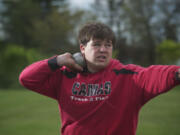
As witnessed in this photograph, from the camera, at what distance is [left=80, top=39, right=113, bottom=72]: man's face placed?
8.11ft

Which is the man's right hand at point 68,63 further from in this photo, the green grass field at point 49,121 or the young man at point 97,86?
the green grass field at point 49,121

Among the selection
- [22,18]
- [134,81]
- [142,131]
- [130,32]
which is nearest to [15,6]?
[22,18]

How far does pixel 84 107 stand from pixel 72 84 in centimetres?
30

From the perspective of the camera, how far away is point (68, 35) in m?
34.7

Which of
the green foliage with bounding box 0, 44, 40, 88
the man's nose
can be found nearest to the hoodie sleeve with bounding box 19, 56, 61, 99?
the man's nose

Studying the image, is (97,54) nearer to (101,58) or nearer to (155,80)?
(101,58)

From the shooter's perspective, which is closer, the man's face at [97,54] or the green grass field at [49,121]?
the man's face at [97,54]

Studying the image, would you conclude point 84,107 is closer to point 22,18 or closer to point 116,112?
point 116,112

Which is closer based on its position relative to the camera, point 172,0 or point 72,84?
point 72,84

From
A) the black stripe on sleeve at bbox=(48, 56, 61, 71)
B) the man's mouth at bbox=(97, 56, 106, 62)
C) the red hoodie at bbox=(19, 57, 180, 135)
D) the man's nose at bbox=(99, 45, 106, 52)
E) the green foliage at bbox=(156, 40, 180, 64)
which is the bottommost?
Answer: the green foliage at bbox=(156, 40, 180, 64)

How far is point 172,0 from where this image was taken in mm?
29047

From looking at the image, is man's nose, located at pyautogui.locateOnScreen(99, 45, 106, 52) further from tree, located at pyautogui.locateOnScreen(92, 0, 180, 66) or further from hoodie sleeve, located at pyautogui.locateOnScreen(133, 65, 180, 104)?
tree, located at pyautogui.locateOnScreen(92, 0, 180, 66)

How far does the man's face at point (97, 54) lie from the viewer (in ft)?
8.11

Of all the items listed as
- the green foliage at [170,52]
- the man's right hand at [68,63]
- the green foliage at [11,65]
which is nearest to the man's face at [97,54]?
the man's right hand at [68,63]
